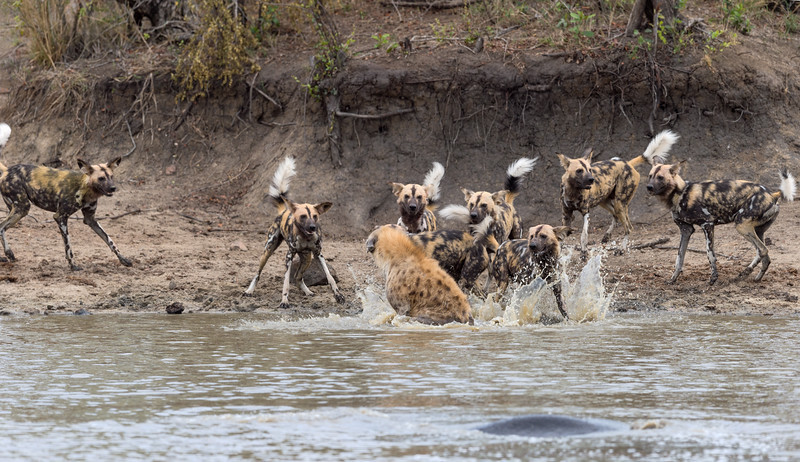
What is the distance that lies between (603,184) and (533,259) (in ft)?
12.3

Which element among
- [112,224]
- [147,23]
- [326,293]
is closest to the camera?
[326,293]

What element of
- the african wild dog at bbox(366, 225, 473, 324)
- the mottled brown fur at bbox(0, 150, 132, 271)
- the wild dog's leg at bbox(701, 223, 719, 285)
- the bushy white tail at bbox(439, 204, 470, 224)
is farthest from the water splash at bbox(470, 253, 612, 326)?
the mottled brown fur at bbox(0, 150, 132, 271)

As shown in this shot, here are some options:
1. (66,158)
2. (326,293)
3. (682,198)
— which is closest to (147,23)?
(66,158)

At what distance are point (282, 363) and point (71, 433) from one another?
2083 millimetres

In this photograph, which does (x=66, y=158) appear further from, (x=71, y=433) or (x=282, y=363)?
(x=71, y=433)

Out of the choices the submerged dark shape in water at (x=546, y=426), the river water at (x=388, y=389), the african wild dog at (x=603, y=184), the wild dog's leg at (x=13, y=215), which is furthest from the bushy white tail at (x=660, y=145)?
the submerged dark shape in water at (x=546, y=426)

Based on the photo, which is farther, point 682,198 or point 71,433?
point 682,198

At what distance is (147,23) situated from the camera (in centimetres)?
1734

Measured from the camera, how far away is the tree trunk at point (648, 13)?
14.2 m

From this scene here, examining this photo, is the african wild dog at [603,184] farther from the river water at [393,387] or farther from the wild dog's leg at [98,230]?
the wild dog's leg at [98,230]

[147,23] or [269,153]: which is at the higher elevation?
[147,23]

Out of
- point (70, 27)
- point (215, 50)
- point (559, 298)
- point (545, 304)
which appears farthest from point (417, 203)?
point (70, 27)

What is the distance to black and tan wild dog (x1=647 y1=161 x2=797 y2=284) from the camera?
10.5 m

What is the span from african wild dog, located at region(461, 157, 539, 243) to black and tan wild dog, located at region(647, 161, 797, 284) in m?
1.49
